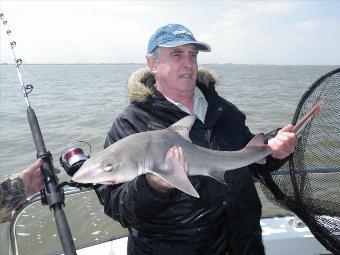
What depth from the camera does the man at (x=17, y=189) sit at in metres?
3.40

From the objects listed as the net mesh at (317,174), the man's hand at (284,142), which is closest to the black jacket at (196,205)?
the man's hand at (284,142)

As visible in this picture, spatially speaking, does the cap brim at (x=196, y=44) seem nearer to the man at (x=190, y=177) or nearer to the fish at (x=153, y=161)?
the man at (x=190, y=177)

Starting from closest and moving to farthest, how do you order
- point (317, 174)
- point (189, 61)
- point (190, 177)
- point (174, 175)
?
point (174, 175) → point (190, 177) → point (189, 61) → point (317, 174)

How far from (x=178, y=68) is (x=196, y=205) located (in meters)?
1.17

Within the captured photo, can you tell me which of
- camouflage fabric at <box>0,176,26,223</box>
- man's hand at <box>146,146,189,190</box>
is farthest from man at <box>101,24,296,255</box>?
camouflage fabric at <box>0,176,26,223</box>

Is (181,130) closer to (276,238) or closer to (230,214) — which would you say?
(230,214)

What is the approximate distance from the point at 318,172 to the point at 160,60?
6.29ft

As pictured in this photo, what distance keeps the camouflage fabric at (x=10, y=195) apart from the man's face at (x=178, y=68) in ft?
5.28

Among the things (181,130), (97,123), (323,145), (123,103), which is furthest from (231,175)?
(123,103)

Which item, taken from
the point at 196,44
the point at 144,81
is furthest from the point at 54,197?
the point at 196,44

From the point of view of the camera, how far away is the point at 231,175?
3.15 meters

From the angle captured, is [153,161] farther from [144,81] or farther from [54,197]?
[144,81]

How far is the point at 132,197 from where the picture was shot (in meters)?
2.64

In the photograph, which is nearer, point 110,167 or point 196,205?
point 110,167
